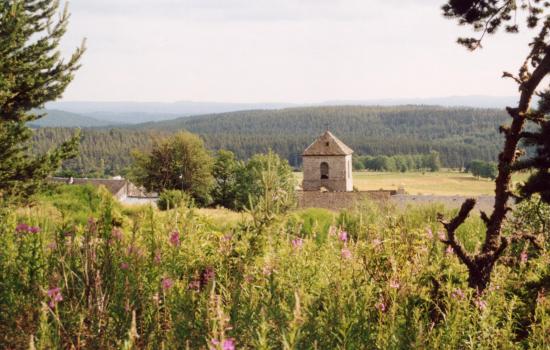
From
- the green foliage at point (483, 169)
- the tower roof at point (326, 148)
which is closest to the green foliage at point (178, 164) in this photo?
the tower roof at point (326, 148)

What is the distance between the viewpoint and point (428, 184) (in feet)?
352

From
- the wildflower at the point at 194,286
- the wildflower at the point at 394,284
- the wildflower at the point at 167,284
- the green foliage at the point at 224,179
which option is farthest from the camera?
the green foliage at the point at 224,179

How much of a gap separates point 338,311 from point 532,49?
3.18 meters

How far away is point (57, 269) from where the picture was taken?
354 centimetres

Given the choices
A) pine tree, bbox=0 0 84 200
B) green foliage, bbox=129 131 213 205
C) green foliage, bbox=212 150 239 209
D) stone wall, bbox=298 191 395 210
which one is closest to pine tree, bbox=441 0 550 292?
pine tree, bbox=0 0 84 200

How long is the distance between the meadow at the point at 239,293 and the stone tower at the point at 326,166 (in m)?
43.7

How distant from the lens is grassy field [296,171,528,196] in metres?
94.9

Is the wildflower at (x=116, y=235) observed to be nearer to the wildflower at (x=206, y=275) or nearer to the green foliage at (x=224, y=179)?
the wildflower at (x=206, y=275)

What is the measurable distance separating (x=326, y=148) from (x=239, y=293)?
46.2m

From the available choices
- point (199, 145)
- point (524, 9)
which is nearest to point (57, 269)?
point (524, 9)

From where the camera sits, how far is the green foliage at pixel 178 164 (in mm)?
48375

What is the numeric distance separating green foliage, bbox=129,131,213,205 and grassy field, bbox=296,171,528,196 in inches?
1461

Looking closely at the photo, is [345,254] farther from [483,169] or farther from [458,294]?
[483,169]

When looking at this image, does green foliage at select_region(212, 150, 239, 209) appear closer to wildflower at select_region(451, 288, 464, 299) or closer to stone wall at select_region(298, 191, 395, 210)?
stone wall at select_region(298, 191, 395, 210)
